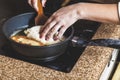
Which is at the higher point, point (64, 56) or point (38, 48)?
point (38, 48)

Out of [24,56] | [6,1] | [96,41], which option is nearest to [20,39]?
[24,56]

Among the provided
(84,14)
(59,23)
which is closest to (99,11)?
(84,14)

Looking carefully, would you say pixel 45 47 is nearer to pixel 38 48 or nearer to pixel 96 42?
pixel 38 48

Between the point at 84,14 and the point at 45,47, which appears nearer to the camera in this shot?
the point at 45,47

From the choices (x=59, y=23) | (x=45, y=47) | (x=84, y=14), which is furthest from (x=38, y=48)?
(x=84, y=14)

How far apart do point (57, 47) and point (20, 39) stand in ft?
0.55

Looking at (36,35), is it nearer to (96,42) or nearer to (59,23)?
(59,23)

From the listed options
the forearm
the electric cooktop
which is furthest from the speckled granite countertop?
the forearm

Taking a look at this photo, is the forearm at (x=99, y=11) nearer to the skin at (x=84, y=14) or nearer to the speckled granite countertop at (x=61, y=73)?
the skin at (x=84, y=14)

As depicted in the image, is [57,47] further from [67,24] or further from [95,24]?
[95,24]

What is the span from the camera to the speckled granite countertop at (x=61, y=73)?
819 millimetres

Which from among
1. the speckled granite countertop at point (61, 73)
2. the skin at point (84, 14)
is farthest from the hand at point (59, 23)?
the speckled granite countertop at point (61, 73)

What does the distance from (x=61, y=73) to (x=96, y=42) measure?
0.65ft

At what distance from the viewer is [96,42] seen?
3.03 ft
